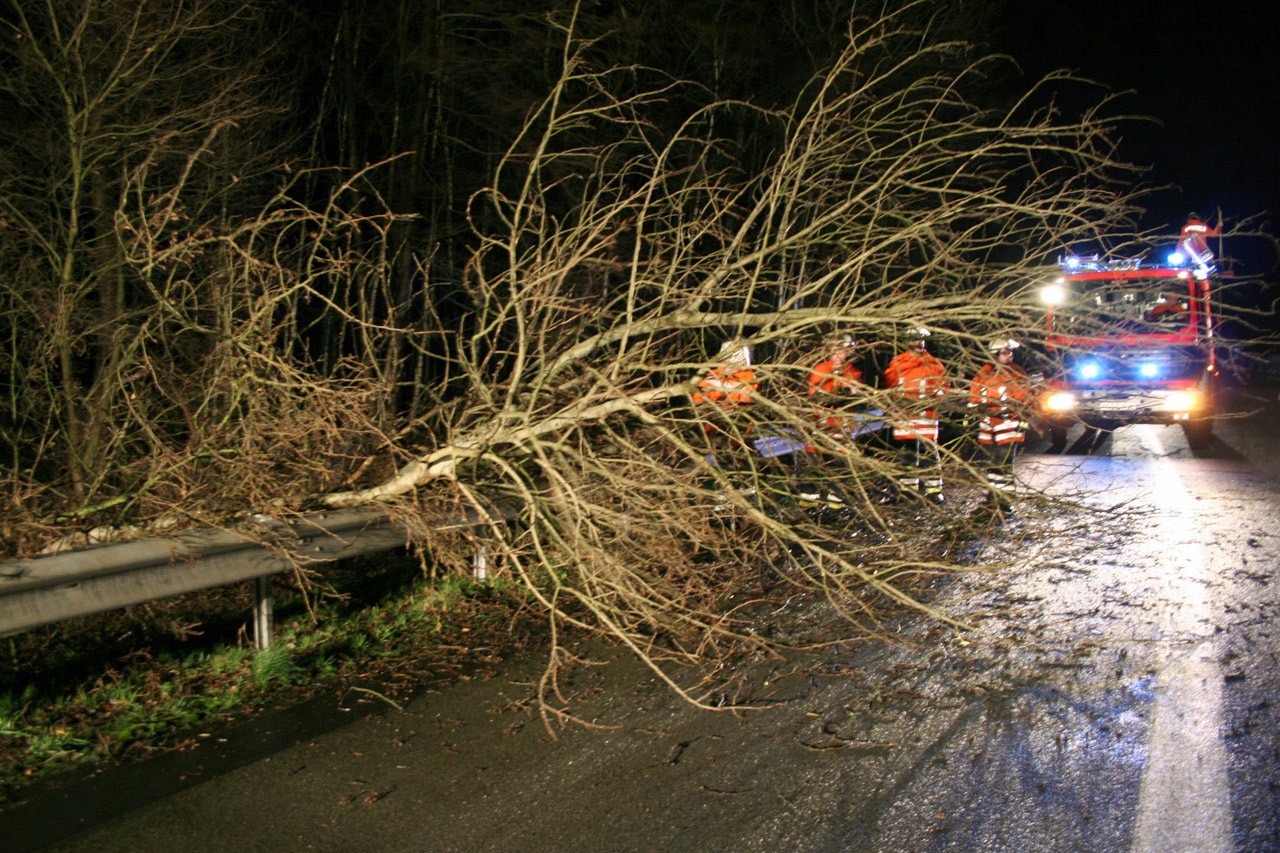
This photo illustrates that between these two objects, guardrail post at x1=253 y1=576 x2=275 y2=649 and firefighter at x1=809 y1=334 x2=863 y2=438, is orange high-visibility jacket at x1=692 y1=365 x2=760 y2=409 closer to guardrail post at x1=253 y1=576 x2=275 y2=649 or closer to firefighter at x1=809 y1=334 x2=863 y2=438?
firefighter at x1=809 y1=334 x2=863 y2=438

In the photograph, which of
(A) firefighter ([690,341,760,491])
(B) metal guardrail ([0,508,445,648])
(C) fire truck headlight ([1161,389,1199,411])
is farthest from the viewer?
(C) fire truck headlight ([1161,389,1199,411])

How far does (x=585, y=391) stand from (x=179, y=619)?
275 centimetres

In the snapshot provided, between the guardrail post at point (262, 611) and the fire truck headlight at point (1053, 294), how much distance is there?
452cm

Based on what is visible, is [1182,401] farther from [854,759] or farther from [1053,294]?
[854,759]

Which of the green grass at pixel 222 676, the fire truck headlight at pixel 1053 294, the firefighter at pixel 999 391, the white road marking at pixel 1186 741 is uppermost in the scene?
the fire truck headlight at pixel 1053 294

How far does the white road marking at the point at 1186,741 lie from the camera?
3479 millimetres

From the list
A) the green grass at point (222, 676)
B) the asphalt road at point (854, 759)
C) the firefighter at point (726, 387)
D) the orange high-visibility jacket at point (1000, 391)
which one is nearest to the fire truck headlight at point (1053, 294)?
the orange high-visibility jacket at point (1000, 391)

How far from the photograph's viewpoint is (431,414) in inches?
257

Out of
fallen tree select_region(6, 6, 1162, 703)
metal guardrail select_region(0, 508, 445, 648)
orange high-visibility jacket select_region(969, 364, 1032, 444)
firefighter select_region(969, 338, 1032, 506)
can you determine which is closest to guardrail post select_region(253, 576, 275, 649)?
metal guardrail select_region(0, 508, 445, 648)

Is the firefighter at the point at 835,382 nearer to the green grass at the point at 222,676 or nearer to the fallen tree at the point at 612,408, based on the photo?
the fallen tree at the point at 612,408

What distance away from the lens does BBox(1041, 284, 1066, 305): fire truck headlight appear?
569 centimetres

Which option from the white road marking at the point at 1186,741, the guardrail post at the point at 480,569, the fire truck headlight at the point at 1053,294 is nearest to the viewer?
the white road marking at the point at 1186,741

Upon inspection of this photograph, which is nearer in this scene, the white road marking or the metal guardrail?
the white road marking

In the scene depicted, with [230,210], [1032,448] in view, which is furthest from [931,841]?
[1032,448]
